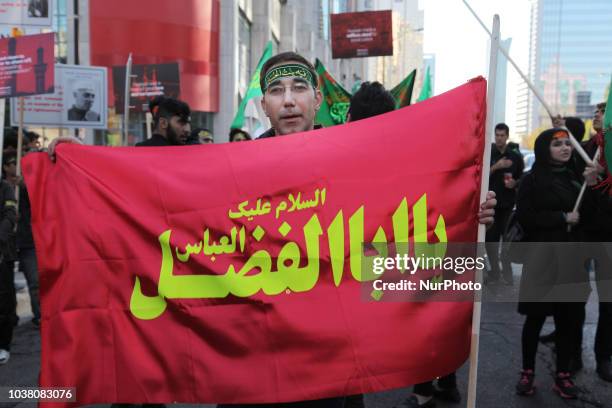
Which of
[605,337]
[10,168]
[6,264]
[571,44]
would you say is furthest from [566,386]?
[571,44]

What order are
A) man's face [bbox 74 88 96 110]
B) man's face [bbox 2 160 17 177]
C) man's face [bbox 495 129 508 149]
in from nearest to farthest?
man's face [bbox 2 160 17 177], man's face [bbox 495 129 508 149], man's face [bbox 74 88 96 110]

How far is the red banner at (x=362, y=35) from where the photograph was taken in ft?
47.8

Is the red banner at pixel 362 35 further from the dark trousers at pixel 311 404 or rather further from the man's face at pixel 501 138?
the dark trousers at pixel 311 404

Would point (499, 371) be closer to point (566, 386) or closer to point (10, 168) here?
point (566, 386)

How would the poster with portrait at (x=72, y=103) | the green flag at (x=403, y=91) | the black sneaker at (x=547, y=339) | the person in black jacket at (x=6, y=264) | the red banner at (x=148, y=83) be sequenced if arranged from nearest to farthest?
the person in black jacket at (x=6, y=264)
the black sneaker at (x=547, y=339)
the poster with portrait at (x=72, y=103)
the green flag at (x=403, y=91)
the red banner at (x=148, y=83)

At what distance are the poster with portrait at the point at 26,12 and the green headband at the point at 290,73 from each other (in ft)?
19.7

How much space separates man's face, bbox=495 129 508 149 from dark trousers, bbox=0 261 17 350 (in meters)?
6.18

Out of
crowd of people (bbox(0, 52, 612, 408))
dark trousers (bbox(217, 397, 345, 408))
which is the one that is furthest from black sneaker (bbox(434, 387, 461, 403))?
dark trousers (bbox(217, 397, 345, 408))

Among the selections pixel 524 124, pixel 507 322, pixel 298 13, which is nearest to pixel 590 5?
pixel 524 124

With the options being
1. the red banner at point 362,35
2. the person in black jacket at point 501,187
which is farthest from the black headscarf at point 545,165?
the red banner at point 362,35

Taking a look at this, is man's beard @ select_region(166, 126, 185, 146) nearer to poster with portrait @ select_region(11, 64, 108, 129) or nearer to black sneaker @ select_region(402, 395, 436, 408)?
black sneaker @ select_region(402, 395, 436, 408)

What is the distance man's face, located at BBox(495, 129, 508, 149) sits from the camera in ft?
26.9

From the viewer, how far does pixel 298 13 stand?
33.6 m

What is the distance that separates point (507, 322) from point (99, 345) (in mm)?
4697
